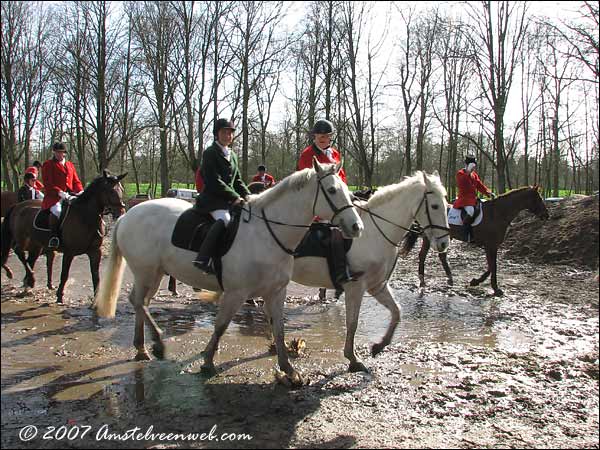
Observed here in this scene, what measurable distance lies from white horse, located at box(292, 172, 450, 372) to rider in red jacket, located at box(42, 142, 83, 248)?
5.17 metres

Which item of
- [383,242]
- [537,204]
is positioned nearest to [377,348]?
[383,242]

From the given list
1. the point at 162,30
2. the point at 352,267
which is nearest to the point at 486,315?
the point at 352,267

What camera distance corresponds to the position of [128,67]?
21.4m

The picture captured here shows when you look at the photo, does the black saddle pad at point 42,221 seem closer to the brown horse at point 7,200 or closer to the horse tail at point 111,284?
the horse tail at point 111,284

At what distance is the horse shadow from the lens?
3758mm

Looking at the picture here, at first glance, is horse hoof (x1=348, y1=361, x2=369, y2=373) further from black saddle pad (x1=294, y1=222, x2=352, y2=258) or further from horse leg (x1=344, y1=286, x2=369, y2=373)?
black saddle pad (x1=294, y1=222, x2=352, y2=258)

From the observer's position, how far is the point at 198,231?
17.4 feet

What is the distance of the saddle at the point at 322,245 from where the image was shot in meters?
5.91

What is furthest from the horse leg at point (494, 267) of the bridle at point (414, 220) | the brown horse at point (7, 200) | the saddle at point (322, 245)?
the brown horse at point (7, 200)

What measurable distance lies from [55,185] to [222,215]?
527 cm

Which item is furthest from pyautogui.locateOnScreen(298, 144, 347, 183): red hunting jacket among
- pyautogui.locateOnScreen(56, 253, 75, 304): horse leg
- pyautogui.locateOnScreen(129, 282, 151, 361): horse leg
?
pyautogui.locateOnScreen(56, 253, 75, 304): horse leg

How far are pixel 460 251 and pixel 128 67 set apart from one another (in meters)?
16.1

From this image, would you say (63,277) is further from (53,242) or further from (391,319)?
(391,319)

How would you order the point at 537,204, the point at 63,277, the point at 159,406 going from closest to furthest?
the point at 159,406, the point at 63,277, the point at 537,204
